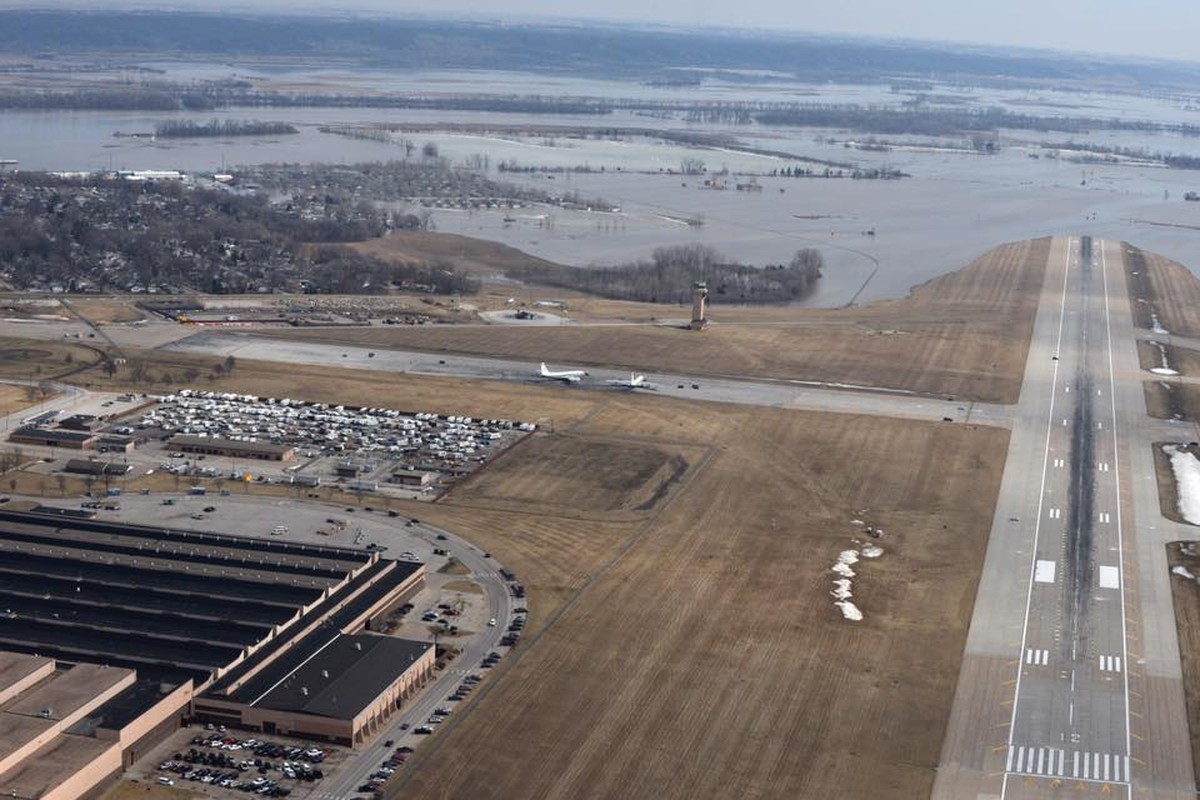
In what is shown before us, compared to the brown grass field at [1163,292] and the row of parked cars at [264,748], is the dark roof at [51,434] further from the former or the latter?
the brown grass field at [1163,292]

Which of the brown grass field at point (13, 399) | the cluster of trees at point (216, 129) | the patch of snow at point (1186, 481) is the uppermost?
the cluster of trees at point (216, 129)

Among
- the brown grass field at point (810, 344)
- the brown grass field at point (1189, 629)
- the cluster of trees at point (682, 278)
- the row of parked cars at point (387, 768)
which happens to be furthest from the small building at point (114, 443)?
the cluster of trees at point (682, 278)

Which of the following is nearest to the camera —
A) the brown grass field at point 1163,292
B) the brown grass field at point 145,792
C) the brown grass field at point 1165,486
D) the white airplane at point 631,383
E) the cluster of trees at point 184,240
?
the brown grass field at point 145,792

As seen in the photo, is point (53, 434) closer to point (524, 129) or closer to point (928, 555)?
point (928, 555)

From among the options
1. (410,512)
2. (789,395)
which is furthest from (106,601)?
(789,395)

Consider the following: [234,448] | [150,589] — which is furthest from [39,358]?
[150,589]

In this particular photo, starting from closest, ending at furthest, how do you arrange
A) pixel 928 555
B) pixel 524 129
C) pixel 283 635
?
pixel 283 635 < pixel 928 555 < pixel 524 129
